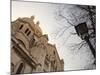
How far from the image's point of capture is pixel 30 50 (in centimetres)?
204

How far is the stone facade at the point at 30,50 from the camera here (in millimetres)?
1975

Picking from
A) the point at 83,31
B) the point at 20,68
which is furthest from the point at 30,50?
the point at 83,31

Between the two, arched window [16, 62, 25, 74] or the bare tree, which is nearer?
arched window [16, 62, 25, 74]

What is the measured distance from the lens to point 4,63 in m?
1.93

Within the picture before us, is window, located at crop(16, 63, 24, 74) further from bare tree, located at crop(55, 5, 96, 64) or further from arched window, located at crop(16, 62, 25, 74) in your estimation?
bare tree, located at crop(55, 5, 96, 64)

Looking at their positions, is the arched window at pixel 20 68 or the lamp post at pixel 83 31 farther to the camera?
the lamp post at pixel 83 31

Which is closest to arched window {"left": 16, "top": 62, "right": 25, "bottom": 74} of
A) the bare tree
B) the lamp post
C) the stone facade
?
the stone facade

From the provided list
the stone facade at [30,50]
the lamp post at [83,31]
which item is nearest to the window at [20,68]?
the stone facade at [30,50]

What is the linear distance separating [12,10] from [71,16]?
2.17 ft

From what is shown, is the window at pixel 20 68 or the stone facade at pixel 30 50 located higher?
the stone facade at pixel 30 50

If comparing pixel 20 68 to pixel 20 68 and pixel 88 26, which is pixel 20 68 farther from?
pixel 88 26

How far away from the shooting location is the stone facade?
77.7 inches

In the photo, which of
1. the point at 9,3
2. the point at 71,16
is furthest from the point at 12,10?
the point at 71,16

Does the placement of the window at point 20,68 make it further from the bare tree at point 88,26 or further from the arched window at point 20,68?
the bare tree at point 88,26
